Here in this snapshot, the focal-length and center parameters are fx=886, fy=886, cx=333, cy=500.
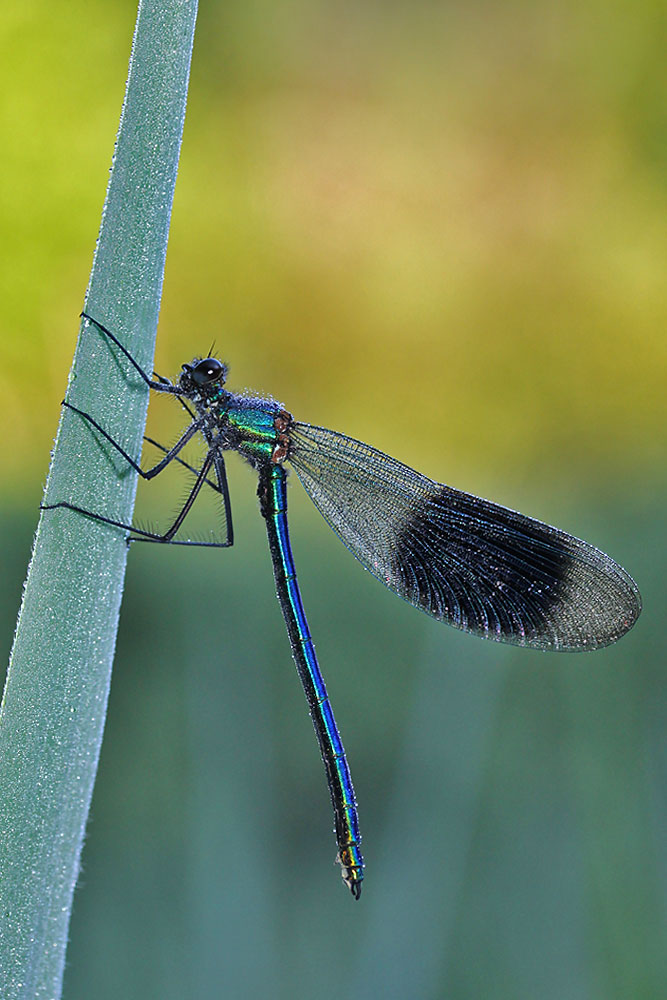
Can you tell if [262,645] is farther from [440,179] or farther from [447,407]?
[440,179]

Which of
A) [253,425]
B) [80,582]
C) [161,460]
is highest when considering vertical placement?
[253,425]

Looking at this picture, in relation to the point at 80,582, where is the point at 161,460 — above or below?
above

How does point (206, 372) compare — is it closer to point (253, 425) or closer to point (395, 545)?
point (253, 425)

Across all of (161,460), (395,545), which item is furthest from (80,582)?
(395,545)

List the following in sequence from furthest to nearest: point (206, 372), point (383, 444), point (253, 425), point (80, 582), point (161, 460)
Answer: point (383, 444) < point (253, 425) < point (206, 372) < point (161, 460) < point (80, 582)

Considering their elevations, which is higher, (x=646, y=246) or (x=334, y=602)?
(x=646, y=246)

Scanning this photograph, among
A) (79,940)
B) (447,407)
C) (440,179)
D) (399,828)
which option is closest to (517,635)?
(399,828)
